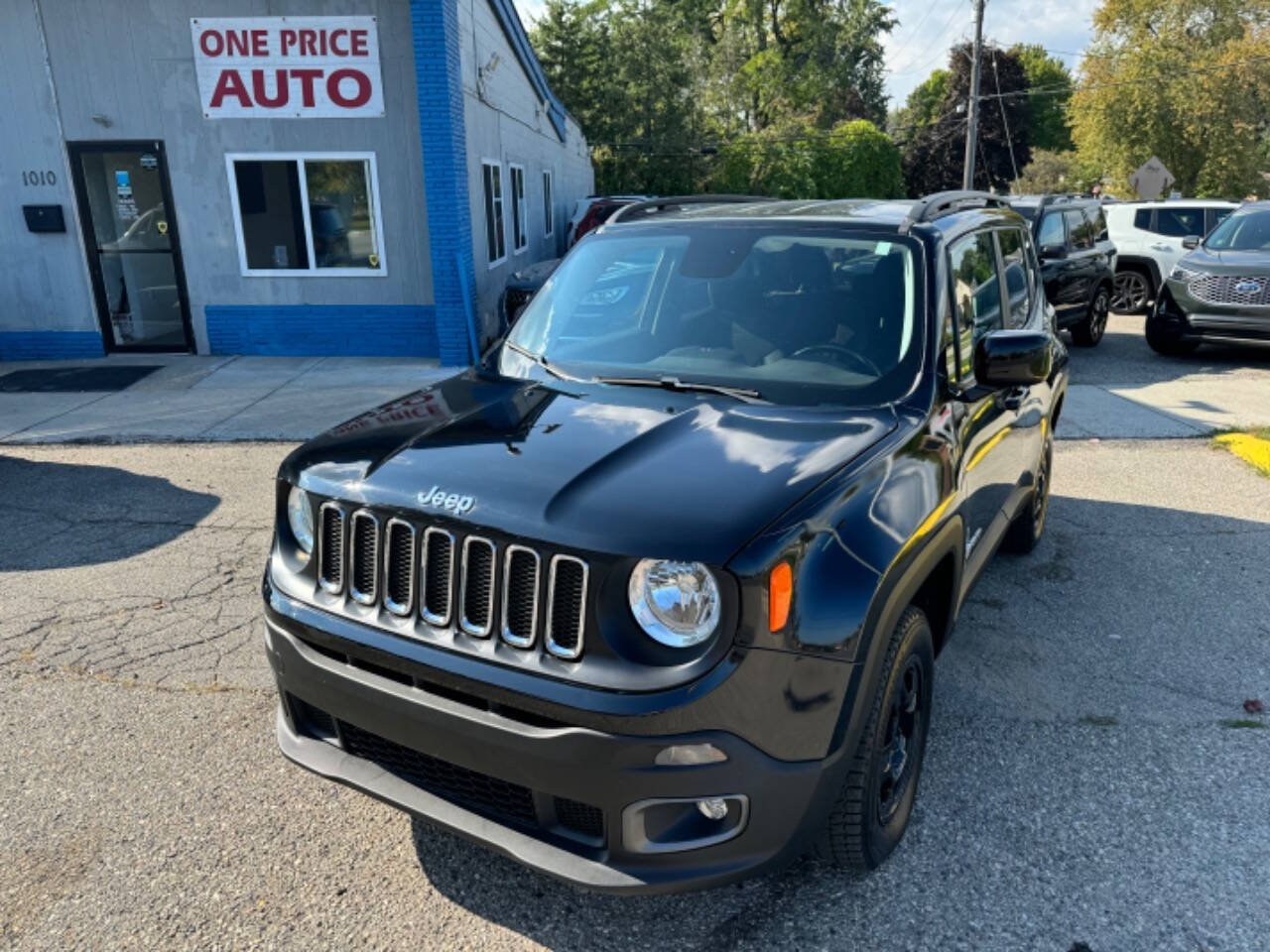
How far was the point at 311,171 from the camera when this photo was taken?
34.8 feet

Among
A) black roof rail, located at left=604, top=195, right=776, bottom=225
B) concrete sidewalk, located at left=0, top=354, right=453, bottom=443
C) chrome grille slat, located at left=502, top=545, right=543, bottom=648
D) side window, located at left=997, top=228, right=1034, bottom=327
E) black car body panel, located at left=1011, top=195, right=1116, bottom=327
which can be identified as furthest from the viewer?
black car body panel, located at left=1011, top=195, right=1116, bottom=327

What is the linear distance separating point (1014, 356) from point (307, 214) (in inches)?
370

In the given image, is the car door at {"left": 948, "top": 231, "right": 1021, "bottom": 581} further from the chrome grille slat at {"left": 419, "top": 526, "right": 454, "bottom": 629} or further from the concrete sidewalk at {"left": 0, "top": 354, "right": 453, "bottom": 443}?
the concrete sidewalk at {"left": 0, "top": 354, "right": 453, "bottom": 443}

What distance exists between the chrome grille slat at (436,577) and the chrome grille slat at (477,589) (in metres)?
0.05

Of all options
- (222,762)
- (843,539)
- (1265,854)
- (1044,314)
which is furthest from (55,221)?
(1265,854)

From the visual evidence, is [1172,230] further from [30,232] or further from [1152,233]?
[30,232]

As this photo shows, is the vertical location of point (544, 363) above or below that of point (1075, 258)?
above

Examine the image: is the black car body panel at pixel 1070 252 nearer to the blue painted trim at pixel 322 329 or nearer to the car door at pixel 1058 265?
the car door at pixel 1058 265

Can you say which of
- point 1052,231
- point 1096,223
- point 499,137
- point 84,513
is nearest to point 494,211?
point 499,137

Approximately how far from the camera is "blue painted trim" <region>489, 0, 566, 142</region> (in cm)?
1366

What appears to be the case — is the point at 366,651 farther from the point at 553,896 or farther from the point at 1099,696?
the point at 1099,696

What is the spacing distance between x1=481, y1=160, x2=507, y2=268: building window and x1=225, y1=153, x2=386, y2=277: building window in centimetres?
187

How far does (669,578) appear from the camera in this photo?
84.4 inches

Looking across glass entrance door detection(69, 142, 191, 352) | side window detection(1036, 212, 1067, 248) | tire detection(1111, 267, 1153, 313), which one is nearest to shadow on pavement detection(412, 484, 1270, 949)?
side window detection(1036, 212, 1067, 248)
